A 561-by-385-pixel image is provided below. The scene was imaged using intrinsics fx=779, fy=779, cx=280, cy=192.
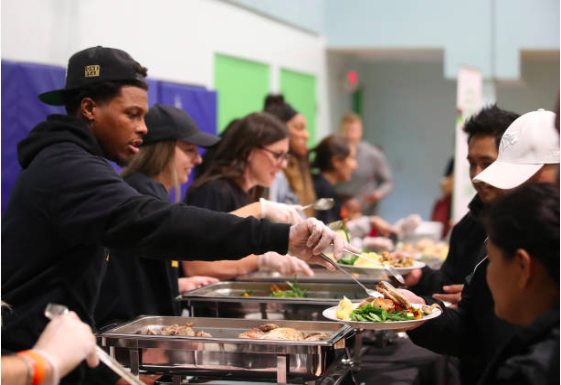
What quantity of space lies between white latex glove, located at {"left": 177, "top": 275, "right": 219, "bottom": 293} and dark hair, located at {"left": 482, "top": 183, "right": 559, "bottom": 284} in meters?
1.31

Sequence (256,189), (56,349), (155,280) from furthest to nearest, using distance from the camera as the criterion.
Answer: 1. (256,189)
2. (155,280)
3. (56,349)

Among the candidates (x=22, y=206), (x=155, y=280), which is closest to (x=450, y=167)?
(x=155, y=280)

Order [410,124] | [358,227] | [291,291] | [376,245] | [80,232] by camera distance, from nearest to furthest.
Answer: [80,232]
[291,291]
[376,245]
[358,227]
[410,124]

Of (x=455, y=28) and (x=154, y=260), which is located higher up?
(x=455, y=28)

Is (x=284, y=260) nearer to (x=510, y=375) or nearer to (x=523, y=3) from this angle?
(x=510, y=375)

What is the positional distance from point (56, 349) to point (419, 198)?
873 centimetres

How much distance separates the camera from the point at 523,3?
22.9 feet

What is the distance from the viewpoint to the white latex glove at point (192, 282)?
2416mm

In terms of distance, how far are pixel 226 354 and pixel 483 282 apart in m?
0.58

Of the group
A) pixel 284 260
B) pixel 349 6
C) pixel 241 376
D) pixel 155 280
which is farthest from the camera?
pixel 349 6

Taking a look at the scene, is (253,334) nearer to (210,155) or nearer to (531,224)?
(531,224)

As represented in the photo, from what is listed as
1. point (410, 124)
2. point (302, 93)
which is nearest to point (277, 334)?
point (302, 93)

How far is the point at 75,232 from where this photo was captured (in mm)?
1524

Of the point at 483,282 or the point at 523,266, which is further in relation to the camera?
the point at 483,282
